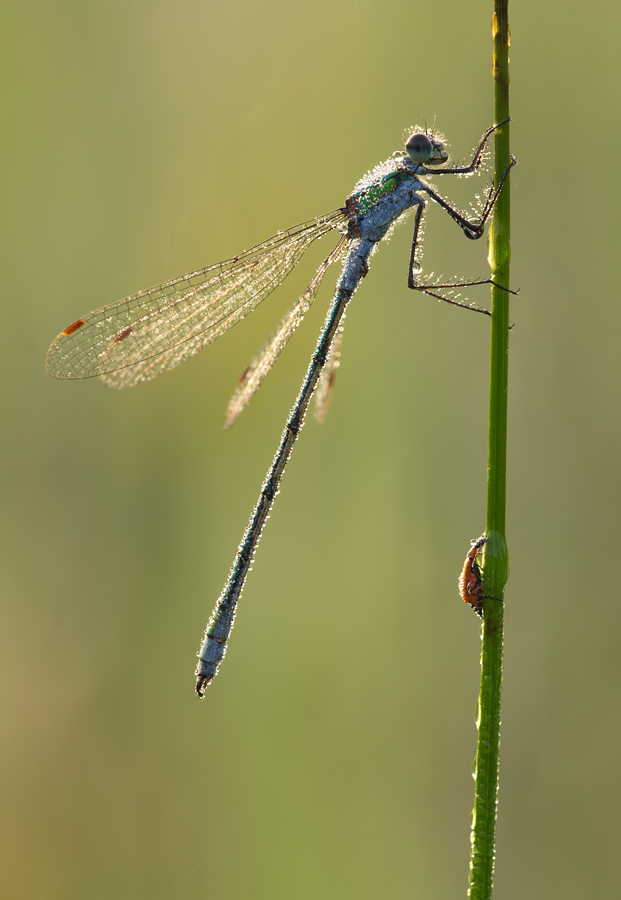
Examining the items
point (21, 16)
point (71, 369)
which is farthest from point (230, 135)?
point (71, 369)

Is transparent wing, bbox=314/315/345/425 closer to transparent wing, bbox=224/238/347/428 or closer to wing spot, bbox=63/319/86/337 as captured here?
transparent wing, bbox=224/238/347/428

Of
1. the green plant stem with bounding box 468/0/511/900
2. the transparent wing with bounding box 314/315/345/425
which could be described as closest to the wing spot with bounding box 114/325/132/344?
the transparent wing with bounding box 314/315/345/425

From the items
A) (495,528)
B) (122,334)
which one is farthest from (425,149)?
(495,528)

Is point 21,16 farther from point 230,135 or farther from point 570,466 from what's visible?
point 570,466

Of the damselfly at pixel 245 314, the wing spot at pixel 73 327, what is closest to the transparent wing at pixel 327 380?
the damselfly at pixel 245 314

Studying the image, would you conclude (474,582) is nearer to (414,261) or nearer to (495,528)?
(495,528)
